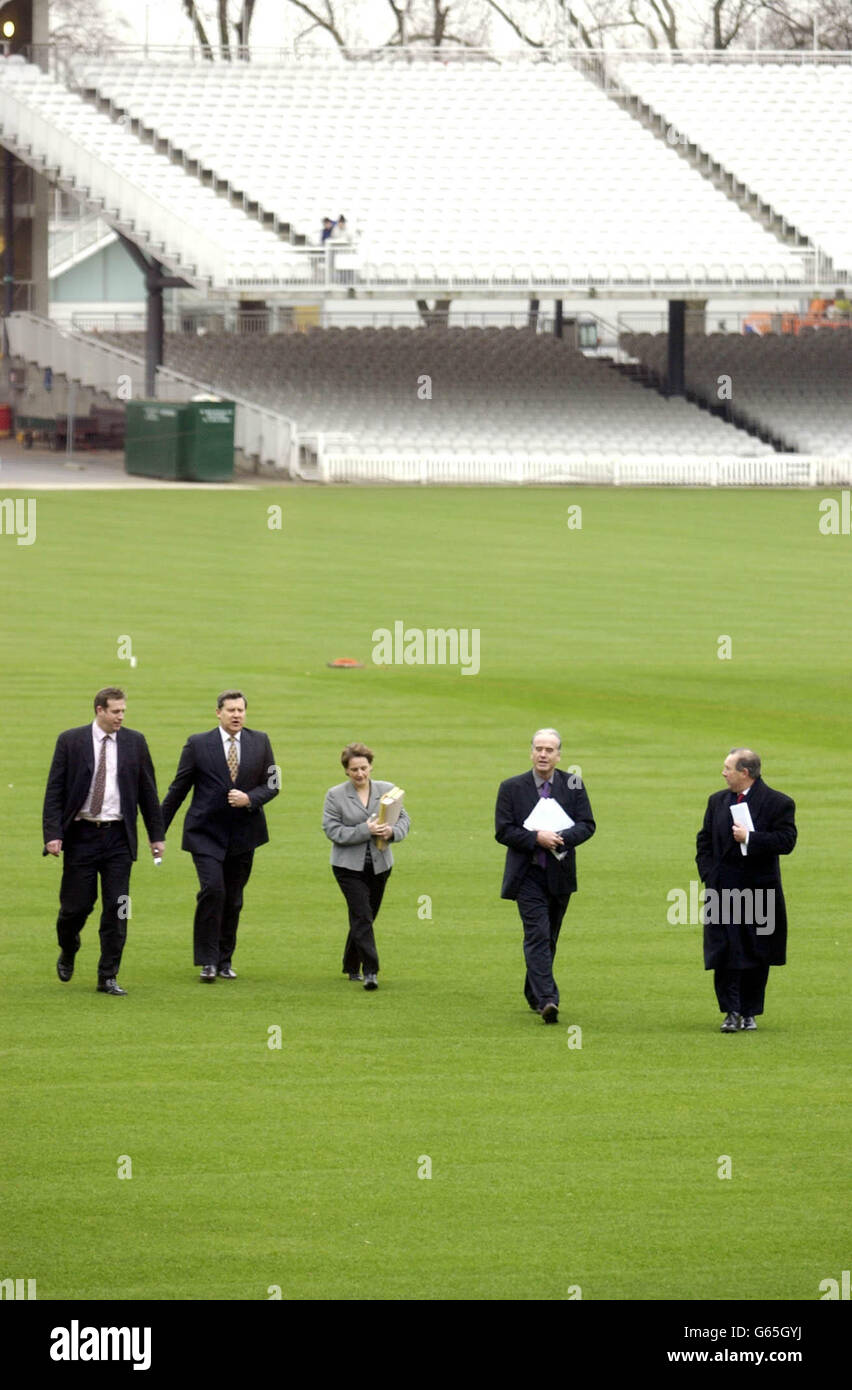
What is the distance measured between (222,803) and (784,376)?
2103 inches

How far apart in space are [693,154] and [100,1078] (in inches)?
2298

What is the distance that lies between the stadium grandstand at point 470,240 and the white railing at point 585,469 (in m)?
0.07

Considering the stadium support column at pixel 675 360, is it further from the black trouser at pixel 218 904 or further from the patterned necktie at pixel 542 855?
the patterned necktie at pixel 542 855

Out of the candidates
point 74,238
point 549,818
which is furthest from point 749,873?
point 74,238

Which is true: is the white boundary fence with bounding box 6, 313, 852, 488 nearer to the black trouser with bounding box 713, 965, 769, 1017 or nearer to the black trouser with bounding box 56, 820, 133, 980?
the black trouser with bounding box 56, 820, 133, 980

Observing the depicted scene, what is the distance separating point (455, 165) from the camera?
64000 millimetres

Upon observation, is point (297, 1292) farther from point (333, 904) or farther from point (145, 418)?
point (145, 418)

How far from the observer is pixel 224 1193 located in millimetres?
10320

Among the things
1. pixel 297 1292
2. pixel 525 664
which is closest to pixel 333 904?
pixel 297 1292

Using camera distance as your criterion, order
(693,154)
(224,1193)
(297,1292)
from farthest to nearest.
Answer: (693,154) → (224,1193) → (297,1292)

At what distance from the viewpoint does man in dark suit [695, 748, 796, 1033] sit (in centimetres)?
1290

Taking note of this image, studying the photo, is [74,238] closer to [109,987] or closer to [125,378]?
[125,378]

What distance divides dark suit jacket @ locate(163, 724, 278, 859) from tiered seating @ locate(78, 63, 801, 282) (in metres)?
45.0
